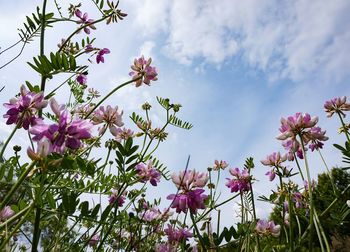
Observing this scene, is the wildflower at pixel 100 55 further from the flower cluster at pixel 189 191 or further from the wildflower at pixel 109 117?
the flower cluster at pixel 189 191

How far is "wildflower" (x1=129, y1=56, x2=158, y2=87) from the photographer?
102 inches

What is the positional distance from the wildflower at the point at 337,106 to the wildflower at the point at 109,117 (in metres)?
2.09

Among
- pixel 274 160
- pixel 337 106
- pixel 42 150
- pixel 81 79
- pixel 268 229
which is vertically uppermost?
pixel 337 106

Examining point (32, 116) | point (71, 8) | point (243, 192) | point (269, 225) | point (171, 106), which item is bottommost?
point (32, 116)

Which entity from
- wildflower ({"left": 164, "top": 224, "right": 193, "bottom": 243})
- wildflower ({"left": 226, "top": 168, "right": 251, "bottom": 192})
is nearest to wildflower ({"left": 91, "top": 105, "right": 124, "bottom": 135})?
→ wildflower ({"left": 164, "top": 224, "right": 193, "bottom": 243})

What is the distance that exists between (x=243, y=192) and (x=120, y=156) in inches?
39.1

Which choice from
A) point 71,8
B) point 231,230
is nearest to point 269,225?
point 231,230

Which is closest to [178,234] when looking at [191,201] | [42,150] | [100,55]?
[191,201]

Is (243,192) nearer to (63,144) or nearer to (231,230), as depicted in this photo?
(231,230)

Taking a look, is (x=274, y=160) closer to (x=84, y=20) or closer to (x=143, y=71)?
(x=143, y=71)

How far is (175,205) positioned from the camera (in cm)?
151

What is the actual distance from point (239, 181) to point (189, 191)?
88cm

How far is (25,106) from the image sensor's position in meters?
1.50

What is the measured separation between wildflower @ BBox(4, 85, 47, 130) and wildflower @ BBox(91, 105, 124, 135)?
23.5 inches
